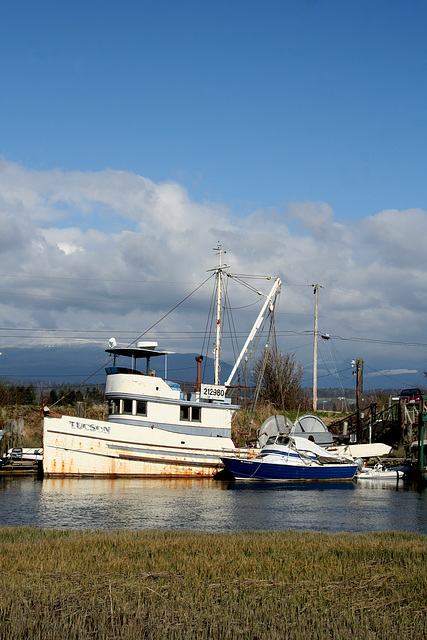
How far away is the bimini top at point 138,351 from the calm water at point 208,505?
7.48 metres

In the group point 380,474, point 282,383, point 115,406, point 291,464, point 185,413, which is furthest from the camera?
point 282,383

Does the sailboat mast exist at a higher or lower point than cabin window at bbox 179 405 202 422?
higher

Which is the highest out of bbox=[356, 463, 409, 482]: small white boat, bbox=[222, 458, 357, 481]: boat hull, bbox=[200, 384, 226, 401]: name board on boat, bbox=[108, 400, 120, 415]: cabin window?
bbox=[200, 384, 226, 401]: name board on boat

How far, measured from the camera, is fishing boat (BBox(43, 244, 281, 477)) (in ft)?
121

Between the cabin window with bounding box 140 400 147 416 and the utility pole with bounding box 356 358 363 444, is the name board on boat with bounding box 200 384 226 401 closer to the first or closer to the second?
the cabin window with bounding box 140 400 147 416

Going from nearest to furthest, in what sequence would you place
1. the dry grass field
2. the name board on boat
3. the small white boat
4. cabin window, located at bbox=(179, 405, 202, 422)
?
the dry grass field → cabin window, located at bbox=(179, 405, 202, 422) → the name board on boat → the small white boat

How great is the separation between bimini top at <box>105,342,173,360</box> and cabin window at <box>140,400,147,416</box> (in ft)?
9.94

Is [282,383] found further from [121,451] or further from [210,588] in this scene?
[210,588]

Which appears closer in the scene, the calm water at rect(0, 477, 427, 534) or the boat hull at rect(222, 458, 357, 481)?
the calm water at rect(0, 477, 427, 534)

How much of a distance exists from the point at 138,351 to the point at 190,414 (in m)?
4.94

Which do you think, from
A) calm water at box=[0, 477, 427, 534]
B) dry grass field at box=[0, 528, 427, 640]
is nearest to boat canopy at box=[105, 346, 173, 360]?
calm water at box=[0, 477, 427, 534]

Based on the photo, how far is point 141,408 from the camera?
128 ft

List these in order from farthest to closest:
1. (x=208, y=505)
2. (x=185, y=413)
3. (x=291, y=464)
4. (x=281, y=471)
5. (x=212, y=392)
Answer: (x=212, y=392) < (x=185, y=413) < (x=291, y=464) < (x=281, y=471) < (x=208, y=505)

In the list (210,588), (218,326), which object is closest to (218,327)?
(218,326)
